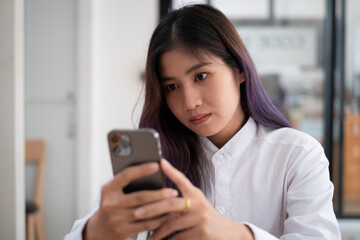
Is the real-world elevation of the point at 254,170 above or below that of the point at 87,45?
below

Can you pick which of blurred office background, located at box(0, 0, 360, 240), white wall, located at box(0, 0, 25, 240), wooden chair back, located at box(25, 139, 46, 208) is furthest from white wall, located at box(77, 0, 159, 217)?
white wall, located at box(0, 0, 25, 240)

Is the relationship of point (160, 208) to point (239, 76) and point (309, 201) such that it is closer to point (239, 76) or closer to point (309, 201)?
point (309, 201)

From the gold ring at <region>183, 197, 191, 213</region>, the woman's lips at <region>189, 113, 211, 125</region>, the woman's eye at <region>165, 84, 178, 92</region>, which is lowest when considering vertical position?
the gold ring at <region>183, 197, 191, 213</region>

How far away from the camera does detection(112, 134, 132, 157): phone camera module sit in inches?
23.6

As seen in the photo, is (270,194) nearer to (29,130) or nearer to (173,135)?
(173,135)

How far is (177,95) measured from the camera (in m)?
0.96

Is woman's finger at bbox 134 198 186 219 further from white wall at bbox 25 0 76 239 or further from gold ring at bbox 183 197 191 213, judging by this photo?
white wall at bbox 25 0 76 239

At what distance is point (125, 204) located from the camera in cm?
58

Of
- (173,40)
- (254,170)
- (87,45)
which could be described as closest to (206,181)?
(254,170)

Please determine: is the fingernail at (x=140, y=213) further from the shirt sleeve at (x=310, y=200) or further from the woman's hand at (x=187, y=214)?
the shirt sleeve at (x=310, y=200)

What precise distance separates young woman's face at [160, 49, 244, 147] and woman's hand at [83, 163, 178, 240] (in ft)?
1.24

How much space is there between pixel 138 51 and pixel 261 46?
1.12 metres

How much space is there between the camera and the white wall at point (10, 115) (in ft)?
4.66

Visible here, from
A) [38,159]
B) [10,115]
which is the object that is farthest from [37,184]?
[10,115]
